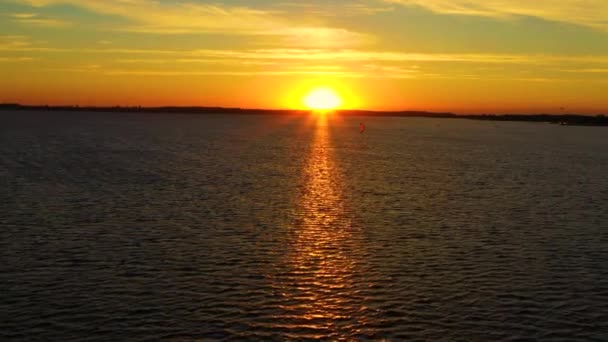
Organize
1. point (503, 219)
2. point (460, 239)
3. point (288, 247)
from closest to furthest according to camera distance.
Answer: point (288, 247), point (460, 239), point (503, 219)

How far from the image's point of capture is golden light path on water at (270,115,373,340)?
30688mm

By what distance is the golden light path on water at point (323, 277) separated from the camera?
3069 cm

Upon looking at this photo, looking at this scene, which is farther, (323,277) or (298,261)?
(298,261)

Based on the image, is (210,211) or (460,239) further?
(210,211)

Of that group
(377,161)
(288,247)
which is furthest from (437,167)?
(288,247)

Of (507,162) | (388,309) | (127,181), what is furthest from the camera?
(507,162)

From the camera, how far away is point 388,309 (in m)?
32.8

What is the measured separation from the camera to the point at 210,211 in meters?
60.9

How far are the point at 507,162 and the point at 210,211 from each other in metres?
84.5

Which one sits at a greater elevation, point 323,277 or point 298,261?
point 298,261

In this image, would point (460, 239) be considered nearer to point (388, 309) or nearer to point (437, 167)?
point (388, 309)

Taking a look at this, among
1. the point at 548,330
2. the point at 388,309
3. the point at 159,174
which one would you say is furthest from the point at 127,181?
the point at 548,330

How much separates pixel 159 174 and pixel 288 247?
5165 cm

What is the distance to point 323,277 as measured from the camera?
3850cm
